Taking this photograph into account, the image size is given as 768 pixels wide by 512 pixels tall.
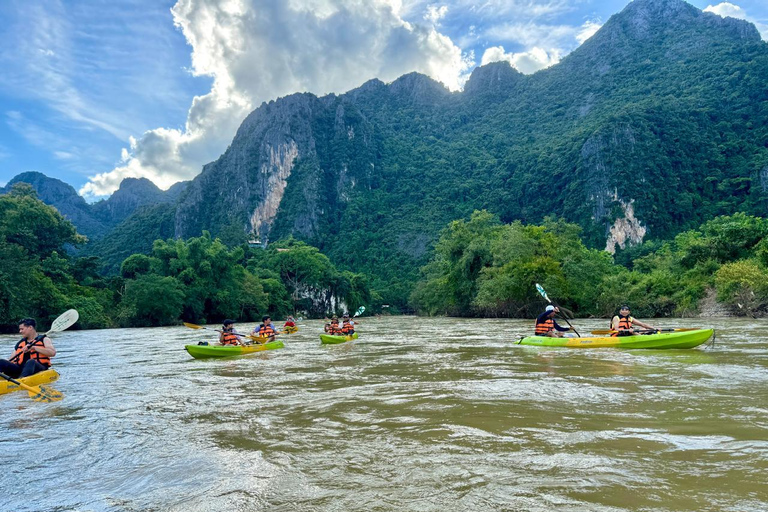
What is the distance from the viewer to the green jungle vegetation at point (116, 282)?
98.7 feet

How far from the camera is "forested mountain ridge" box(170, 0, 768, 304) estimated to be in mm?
76062

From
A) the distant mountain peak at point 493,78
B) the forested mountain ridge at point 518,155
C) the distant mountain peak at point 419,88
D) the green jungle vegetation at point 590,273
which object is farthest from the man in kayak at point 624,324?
the distant mountain peak at point 419,88

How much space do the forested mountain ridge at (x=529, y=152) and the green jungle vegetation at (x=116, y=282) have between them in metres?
43.4

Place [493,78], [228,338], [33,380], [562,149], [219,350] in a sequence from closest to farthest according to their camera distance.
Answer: [33,380]
[219,350]
[228,338]
[562,149]
[493,78]

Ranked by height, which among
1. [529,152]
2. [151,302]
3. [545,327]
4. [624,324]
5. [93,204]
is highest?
[93,204]

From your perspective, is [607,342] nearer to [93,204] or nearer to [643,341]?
[643,341]

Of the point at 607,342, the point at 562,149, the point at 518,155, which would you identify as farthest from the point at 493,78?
the point at 607,342

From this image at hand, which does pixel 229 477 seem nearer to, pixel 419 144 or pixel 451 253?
pixel 451 253

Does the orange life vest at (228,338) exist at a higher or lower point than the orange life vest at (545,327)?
lower

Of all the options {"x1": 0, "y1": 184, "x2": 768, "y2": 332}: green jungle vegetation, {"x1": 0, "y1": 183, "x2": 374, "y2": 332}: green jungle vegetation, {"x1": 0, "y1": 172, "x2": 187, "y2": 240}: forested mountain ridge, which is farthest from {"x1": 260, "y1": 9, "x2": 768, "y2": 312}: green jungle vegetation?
{"x1": 0, "y1": 172, "x2": 187, "y2": 240}: forested mountain ridge

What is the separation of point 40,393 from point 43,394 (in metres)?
0.05

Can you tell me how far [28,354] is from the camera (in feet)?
26.9

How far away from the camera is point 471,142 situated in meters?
132

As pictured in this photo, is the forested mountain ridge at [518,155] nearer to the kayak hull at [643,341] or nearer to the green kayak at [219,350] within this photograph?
the green kayak at [219,350]
